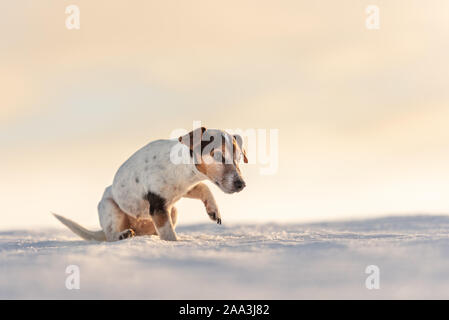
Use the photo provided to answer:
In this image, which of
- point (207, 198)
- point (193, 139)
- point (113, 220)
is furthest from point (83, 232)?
point (193, 139)

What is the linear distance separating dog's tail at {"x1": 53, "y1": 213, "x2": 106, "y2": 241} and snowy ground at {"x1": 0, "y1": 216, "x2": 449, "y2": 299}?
2001 mm

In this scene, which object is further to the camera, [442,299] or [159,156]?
[159,156]

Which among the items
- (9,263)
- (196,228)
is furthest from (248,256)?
(196,228)

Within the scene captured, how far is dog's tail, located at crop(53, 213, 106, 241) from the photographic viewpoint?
26.2ft

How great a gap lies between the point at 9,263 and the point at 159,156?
252 cm

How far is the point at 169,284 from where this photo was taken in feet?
14.3

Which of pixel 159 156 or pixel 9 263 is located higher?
pixel 159 156

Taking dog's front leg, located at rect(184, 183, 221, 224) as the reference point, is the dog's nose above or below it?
above

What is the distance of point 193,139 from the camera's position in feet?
22.0

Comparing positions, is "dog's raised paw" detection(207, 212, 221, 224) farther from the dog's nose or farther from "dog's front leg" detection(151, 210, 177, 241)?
the dog's nose

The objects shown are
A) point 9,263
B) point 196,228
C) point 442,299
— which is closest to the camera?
point 442,299

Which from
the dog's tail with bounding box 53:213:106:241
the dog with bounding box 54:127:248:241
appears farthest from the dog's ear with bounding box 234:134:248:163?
the dog's tail with bounding box 53:213:106:241

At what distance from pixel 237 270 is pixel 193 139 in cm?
235

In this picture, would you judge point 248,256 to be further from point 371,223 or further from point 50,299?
point 371,223
